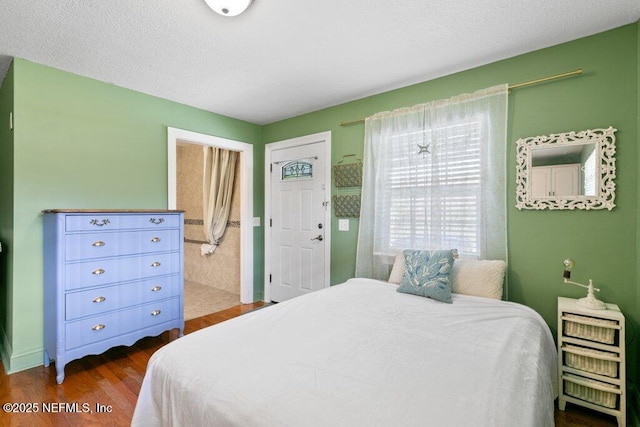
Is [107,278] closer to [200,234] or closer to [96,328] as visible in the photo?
[96,328]

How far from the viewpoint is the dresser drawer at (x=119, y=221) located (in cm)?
224

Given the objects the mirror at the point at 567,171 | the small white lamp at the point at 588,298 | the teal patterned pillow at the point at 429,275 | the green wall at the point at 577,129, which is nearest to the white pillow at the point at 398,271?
the teal patterned pillow at the point at 429,275

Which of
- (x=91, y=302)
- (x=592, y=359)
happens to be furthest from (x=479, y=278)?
(x=91, y=302)

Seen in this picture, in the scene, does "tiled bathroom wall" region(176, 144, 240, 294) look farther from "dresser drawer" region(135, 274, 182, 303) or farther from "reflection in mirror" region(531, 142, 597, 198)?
"reflection in mirror" region(531, 142, 597, 198)

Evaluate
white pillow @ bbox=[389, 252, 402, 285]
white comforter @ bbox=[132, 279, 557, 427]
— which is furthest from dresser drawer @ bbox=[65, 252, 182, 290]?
white pillow @ bbox=[389, 252, 402, 285]

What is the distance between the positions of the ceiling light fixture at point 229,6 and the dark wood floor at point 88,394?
8.11 ft

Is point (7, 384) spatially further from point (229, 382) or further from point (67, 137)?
point (229, 382)

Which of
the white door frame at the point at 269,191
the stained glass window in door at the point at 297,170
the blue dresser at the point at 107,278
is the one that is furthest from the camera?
the stained glass window in door at the point at 297,170

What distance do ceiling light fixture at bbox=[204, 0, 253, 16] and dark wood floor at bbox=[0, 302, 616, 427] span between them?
2471 mm

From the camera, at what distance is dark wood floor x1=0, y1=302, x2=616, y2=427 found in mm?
1798

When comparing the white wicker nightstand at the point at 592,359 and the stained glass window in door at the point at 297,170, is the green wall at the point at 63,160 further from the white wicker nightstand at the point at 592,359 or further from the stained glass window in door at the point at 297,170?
the white wicker nightstand at the point at 592,359

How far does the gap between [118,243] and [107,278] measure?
285mm

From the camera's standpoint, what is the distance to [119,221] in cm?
244

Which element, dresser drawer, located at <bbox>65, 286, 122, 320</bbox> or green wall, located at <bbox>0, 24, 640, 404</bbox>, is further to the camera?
dresser drawer, located at <bbox>65, 286, 122, 320</bbox>
